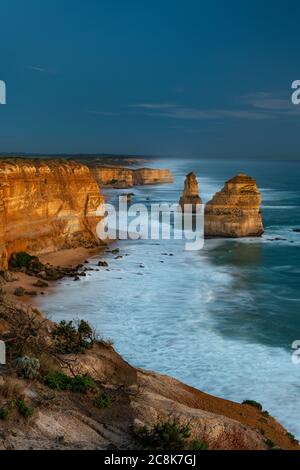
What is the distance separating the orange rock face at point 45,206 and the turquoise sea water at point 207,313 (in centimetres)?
413

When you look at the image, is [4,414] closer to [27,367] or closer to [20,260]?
[27,367]

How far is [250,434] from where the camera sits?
11.6 m

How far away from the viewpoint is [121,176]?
391ft

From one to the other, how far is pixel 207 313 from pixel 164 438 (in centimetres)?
1991

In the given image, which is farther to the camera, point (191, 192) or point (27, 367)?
point (191, 192)

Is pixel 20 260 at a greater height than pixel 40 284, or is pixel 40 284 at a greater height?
pixel 20 260

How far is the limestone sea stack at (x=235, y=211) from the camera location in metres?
50.7

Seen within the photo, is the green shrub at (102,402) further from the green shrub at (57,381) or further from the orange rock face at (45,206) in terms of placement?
the orange rock face at (45,206)

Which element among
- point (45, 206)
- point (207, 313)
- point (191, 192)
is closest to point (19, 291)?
point (207, 313)

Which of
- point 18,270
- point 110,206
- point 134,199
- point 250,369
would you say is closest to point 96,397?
point 250,369

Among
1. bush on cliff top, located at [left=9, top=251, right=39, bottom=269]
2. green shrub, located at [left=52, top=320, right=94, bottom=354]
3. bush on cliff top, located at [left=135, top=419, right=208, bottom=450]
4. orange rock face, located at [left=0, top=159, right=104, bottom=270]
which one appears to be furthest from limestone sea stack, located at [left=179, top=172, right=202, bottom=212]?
bush on cliff top, located at [left=135, top=419, right=208, bottom=450]

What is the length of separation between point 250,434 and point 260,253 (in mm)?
35529
